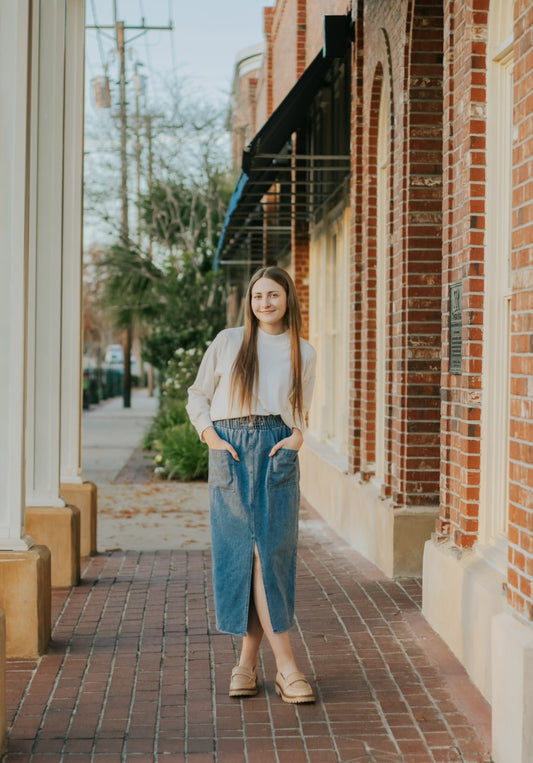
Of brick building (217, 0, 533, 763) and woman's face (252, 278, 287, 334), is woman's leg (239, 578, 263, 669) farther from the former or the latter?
woman's face (252, 278, 287, 334)

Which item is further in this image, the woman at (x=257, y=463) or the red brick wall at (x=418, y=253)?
the red brick wall at (x=418, y=253)

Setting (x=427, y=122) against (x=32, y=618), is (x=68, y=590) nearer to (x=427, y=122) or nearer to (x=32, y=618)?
(x=32, y=618)

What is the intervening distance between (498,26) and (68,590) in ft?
15.1

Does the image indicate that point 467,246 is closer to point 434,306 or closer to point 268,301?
point 268,301

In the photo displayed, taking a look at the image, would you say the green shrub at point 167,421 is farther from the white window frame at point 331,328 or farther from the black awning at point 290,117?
the black awning at point 290,117

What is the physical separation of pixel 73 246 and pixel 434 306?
3097 mm

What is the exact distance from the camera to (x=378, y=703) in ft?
15.6

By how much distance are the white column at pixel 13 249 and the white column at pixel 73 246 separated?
9.37 ft

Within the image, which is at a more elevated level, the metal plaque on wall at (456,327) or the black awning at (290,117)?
the black awning at (290,117)

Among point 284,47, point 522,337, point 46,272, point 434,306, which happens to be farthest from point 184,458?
point 522,337

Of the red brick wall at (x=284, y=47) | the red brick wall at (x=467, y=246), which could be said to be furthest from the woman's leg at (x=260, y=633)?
the red brick wall at (x=284, y=47)

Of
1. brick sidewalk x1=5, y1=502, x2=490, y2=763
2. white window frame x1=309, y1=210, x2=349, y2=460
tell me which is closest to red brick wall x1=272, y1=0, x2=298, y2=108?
white window frame x1=309, y1=210, x2=349, y2=460

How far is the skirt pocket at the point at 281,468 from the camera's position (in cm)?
468

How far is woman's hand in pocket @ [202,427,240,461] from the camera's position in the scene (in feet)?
15.2
